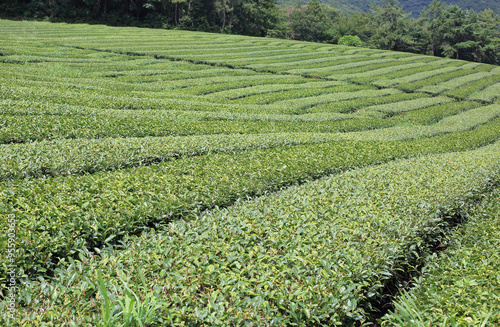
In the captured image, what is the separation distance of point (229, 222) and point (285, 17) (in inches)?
3909

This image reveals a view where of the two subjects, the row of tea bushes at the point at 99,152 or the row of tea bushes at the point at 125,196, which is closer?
the row of tea bushes at the point at 125,196

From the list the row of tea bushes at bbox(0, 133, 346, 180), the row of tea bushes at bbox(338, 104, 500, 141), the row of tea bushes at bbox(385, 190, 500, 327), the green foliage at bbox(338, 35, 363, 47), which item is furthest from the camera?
the green foliage at bbox(338, 35, 363, 47)

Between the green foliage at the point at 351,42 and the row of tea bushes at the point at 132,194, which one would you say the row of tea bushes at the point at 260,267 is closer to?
the row of tea bushes at the point at 132,194

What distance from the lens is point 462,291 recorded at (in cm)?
444

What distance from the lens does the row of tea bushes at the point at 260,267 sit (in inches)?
149

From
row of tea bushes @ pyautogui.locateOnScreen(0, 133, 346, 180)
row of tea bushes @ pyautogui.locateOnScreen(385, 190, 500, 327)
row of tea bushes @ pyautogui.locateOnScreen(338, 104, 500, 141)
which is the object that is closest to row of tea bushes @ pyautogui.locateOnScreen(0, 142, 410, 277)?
row of tea bushes @ pyautogui.locateOnScreen(0, 133, 346, 180)

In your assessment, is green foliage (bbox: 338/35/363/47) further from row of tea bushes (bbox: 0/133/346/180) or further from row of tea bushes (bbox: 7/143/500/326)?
row of tea bushes (bbox: 7/143/500/326)

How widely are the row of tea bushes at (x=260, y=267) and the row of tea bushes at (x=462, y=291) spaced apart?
47 centimetres

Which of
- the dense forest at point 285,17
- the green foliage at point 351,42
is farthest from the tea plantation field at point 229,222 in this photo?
the green foliage at point 351,42

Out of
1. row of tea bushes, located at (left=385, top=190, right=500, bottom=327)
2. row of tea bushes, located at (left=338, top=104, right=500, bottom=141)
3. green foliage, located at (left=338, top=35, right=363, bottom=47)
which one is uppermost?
green foliage, located at (left=338, top=35, right=363, bottom=47)

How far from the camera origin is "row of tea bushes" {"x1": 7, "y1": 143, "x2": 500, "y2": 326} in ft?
12.4

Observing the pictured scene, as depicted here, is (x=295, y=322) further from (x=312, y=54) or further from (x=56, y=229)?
(x=312, y=54)

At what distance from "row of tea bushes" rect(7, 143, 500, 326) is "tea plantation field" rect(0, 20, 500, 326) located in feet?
0.08

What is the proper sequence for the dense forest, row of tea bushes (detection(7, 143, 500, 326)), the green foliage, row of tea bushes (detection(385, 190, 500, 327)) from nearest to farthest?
row of tea bushes (detection(7, 143, 500, 326)) → row of tea bushes (detection(385, 190, 500, 327)) → the dense forest → the green foliage
